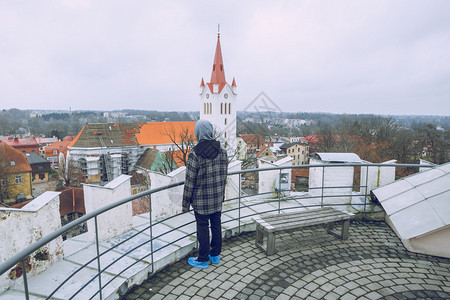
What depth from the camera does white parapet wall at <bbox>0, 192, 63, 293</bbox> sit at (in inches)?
130

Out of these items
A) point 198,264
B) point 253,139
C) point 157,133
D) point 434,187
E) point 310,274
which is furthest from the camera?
point 253,139

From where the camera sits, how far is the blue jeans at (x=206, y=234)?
3.77 metres

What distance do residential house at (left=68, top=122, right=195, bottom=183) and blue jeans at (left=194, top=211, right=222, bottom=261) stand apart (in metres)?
41.6

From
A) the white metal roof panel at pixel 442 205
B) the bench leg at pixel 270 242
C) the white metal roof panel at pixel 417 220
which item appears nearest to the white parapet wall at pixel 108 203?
the bench leg at pixel 270 242

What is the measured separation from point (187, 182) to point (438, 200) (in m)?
3.93

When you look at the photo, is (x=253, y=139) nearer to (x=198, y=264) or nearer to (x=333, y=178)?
(x=333, y=178)

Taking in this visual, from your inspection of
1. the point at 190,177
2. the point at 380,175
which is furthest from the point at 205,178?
the point at 380,175

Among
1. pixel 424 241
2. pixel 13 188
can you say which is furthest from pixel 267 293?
pixel 13 188

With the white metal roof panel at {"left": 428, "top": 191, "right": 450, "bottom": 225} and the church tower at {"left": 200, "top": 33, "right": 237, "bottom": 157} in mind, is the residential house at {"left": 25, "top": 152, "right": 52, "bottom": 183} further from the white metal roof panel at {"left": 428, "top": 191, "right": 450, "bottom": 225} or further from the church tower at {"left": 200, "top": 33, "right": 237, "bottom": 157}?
the white metal roof panel at {"left": 428, "top": 191, "right": 450, "bottom": 225}

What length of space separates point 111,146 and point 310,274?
48.7 m

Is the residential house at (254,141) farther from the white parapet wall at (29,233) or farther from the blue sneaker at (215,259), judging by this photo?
the white parapet wall at (29,233)

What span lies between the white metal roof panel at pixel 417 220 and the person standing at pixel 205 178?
2.88m

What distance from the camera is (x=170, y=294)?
11.1 ft

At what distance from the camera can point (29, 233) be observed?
3498 millimetres
